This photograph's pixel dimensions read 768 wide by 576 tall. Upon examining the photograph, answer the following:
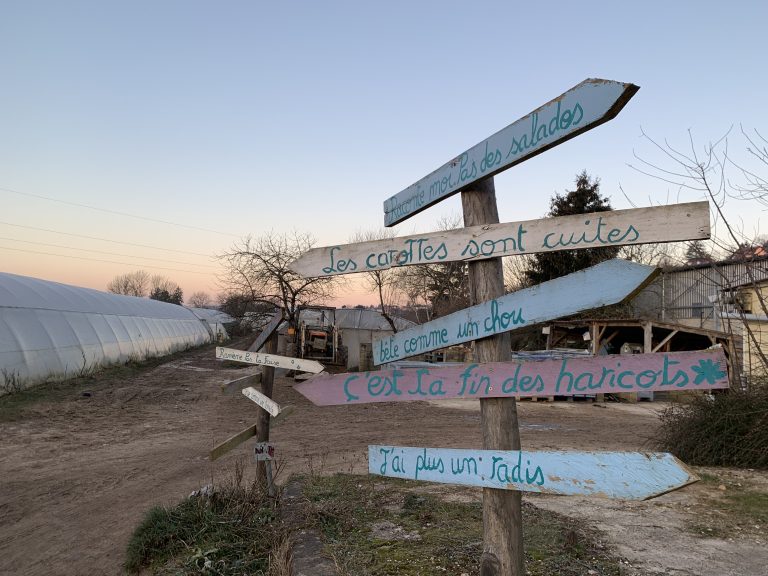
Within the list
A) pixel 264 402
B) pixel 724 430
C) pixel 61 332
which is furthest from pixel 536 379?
pixel 61 332

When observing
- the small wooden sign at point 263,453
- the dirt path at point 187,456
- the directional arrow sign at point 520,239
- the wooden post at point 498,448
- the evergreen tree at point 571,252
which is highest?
the evergreen tree at point 571,252

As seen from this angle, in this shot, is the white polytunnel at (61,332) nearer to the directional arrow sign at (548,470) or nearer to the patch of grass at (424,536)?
the patch of grass at (424,536)

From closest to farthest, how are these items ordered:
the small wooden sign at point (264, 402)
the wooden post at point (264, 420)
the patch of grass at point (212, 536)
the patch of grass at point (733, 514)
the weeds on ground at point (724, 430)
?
the patch of grass at point (212, 536)
the patch of grass at point (733, 514)
the small wooden sign at point (264, 402)
the wooden post at point (264, 420)
the weeds on ground at point (724, 430)

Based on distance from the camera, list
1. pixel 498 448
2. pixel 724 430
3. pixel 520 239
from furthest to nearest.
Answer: pixel 724 430 < pixel 498 448 < pixel 520 239

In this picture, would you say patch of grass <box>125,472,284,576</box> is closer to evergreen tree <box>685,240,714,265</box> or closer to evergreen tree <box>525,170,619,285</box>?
evergreen tree <box>685,240,714,265</box>

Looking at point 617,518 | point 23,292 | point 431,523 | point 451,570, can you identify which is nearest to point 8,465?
point 431,523

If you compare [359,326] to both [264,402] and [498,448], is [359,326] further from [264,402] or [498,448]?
[498,448]

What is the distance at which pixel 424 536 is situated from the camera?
4.30m

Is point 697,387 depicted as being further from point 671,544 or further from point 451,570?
point 671,544

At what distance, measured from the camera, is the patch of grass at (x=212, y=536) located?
3.88 meters

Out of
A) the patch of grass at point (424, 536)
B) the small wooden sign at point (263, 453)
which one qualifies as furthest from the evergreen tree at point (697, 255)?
the small wooden sign at point (263, 453)

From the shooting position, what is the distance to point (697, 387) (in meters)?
1.91

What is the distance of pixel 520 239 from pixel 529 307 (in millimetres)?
318

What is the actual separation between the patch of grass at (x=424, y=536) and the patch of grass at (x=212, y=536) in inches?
19.7
